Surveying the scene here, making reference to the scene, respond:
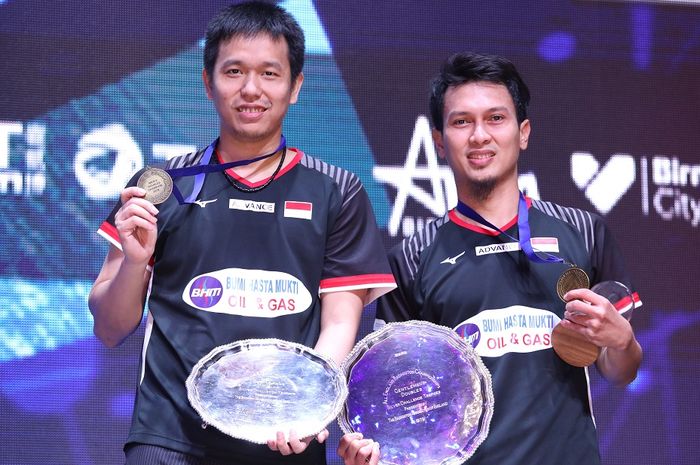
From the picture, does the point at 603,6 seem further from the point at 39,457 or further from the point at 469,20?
the point at 39,457

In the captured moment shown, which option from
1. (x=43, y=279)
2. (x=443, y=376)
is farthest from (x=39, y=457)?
(x=443, y=376)

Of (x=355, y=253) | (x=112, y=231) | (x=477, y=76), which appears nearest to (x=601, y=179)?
(x=477, y=76)

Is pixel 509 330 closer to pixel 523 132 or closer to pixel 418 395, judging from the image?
pixel 418 395

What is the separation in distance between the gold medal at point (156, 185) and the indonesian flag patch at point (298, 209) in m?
0.28

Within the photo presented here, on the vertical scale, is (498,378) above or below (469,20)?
below

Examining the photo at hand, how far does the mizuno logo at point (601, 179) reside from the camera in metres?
3.79

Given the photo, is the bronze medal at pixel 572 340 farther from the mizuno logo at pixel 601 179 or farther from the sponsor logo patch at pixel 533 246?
the mizuno logo at pixel 601 179

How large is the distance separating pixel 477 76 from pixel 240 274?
34.4 inches

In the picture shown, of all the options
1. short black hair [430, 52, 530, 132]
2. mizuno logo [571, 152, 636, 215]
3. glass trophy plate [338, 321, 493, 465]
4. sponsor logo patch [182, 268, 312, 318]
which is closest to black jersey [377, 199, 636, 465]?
glass trophy plate [338, 321, 493, 465]

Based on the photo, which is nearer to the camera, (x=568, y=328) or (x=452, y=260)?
(x=568, y=328)

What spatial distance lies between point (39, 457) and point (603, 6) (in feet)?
8.71

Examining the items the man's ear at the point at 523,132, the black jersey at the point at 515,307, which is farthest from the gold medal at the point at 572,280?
the man's ear at the point at 523,132

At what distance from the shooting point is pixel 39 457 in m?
3.34

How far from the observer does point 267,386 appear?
7.06 ft
